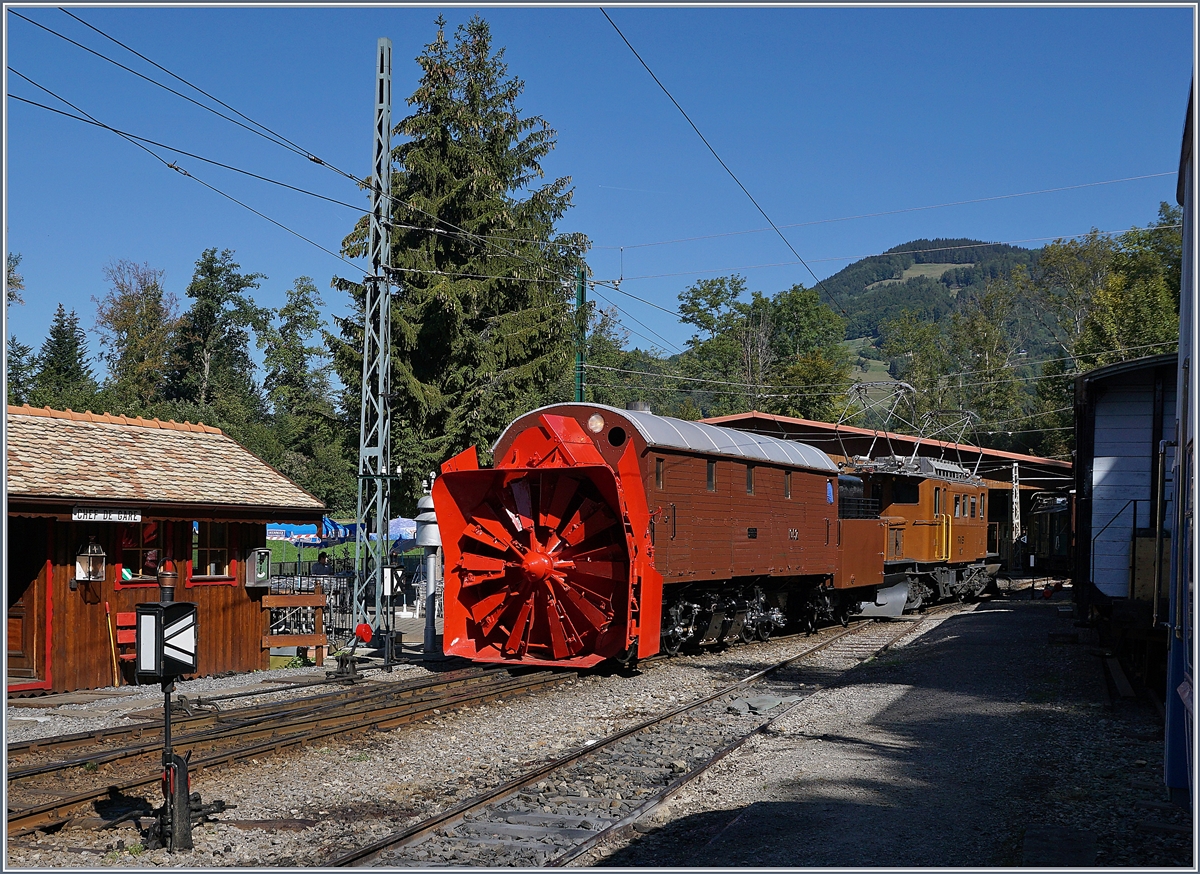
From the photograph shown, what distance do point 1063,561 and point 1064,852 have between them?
23.7 metres

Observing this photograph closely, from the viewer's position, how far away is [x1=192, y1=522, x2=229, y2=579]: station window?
1550cm

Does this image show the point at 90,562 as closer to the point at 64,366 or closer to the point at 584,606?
the point at 584,606

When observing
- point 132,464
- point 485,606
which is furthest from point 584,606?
point 132,464

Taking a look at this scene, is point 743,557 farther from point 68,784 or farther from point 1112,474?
point 68,784

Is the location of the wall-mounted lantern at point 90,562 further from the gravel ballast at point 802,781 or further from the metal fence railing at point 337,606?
the metal fence railing at point 337,606

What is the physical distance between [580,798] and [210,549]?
9221mm

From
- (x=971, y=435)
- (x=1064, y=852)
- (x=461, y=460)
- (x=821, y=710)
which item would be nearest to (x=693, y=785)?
(x=1064, y=852)

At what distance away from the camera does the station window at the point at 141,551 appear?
47.1 feet

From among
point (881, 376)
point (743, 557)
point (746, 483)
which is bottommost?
point (743, 557)

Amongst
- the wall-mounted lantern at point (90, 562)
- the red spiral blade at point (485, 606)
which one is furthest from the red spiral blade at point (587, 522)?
the wall-mounted lantern at point (90, 562)

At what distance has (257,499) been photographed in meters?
15.8

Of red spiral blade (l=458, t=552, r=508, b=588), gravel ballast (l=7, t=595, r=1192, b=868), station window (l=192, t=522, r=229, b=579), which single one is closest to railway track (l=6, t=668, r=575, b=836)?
gravel ballast (l=7, t=595, r=1192, b=868)

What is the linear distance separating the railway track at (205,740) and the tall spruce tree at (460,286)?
59.3 feet

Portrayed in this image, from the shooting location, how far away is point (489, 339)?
32.5 meters
